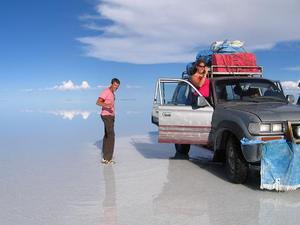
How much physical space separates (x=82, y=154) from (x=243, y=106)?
16.9ft

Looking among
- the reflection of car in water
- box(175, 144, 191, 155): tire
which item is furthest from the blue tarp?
box(175, 144, 191, 155): tire

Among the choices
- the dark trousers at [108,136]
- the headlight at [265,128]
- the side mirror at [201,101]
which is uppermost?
the side mirror at [201,101]

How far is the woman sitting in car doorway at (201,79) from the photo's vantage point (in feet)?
26.6

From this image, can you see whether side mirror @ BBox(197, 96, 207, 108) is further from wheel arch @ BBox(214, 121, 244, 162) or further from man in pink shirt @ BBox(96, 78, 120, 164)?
man in pink shirt @ BBox(96, 78, 120, 164)

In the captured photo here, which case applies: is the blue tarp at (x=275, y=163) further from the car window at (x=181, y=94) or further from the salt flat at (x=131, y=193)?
the car window at (x=181, y=94)

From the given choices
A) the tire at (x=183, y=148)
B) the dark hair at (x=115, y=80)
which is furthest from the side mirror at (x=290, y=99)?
Result: the dark hair at (x=115, y=80)

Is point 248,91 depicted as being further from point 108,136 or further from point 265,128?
point 108,136

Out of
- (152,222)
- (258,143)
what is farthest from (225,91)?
(152,222)

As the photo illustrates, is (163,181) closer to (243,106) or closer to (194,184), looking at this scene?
A: (194,184)

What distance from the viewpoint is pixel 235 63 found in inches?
360

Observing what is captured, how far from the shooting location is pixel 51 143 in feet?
43.0

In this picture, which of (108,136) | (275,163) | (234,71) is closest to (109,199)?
(275,163)

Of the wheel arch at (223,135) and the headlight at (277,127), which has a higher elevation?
the headlight at (277,127)

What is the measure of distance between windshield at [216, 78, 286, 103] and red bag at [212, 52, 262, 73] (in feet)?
2.80
